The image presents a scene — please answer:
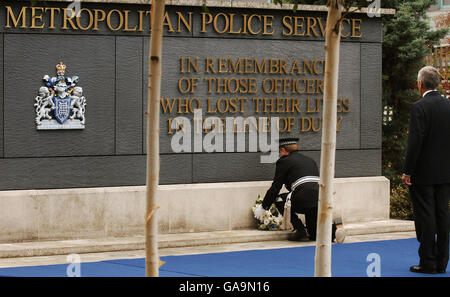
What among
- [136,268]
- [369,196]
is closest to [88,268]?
[136,268]

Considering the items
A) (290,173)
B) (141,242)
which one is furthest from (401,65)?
(141,242)

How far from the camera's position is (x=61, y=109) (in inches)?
481

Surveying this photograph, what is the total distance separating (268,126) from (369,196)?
6.96 feet

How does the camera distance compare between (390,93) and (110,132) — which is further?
(390,93)

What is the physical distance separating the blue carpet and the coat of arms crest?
2511mm

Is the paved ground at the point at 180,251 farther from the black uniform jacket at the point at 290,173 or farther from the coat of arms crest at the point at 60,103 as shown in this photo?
the coat of arms crest at the point at 60,103

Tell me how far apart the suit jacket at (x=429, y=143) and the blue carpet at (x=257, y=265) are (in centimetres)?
108

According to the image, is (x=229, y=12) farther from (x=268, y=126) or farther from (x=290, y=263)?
(x=290, y=263)

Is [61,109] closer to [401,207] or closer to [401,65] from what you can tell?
[401,207]

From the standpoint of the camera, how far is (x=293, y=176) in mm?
12500

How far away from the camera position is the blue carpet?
9.61 meters

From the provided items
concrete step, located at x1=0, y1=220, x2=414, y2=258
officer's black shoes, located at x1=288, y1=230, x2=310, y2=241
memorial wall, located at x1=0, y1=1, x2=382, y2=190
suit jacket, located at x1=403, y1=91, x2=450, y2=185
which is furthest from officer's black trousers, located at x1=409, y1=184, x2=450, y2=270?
memorial wall, located at x1=0, y1=1, x2=382, y2=190

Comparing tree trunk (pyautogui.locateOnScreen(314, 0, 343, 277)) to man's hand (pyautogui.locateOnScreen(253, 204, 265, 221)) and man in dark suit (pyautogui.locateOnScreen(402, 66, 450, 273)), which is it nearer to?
man in dark suit (pyautogui.locateOnScreen(402, 66, 450, 273))

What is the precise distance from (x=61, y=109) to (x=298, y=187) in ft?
11.4
